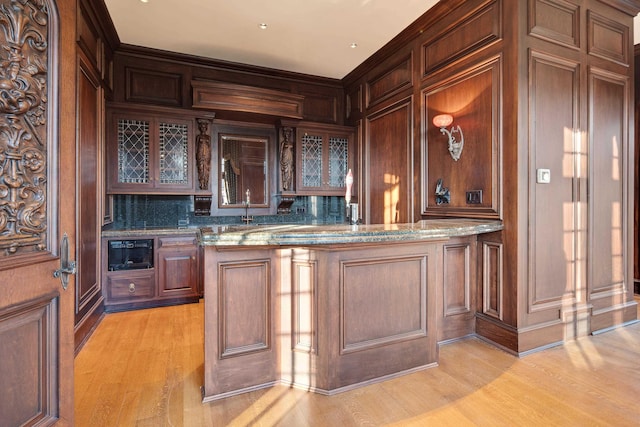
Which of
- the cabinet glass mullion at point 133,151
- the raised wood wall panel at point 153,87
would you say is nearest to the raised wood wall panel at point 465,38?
the raised wood wall panel at point 153,87

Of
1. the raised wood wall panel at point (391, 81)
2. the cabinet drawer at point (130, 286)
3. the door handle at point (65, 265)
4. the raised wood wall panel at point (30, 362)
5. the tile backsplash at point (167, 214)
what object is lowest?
the cabinet drawer at point (130, 286)

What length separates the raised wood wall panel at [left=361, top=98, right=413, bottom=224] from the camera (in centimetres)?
379

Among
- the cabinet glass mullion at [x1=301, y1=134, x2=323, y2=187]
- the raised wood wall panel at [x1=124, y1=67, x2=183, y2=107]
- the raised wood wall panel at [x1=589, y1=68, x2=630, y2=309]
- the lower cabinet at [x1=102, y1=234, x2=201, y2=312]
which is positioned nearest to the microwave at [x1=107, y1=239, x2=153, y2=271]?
the lower cabinet at [x1=102, y1=234, x2=201, y2=312]

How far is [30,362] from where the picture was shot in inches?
49.8

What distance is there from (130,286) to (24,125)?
114 inches

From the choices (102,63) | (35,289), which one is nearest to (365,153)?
(102,63)

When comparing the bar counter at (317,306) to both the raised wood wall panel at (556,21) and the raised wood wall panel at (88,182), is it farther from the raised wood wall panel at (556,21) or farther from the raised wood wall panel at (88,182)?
the raised wood wall panel at (556,21)

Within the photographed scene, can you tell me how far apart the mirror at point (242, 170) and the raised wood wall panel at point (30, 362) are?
3222 millimetres

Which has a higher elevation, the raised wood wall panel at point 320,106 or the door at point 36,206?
the raised wood wall panel at point 320,106

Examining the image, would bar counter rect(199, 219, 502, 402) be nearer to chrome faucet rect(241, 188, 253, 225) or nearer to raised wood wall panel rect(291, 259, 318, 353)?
raised wood wall panel rect(291, 259, 318, 353)

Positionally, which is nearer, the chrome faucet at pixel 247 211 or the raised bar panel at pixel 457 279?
the raised bar panel at pixel 457 279

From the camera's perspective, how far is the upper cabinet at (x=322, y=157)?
4.70 metres

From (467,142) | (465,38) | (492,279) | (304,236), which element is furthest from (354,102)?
(304,236)

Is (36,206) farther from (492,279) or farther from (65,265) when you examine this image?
(492,279)
